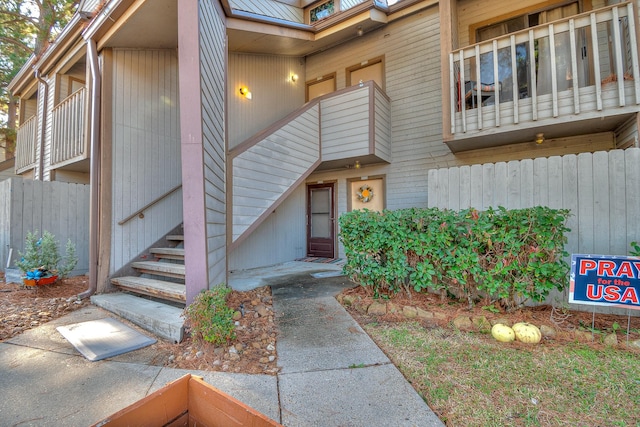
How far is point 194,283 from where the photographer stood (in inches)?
124

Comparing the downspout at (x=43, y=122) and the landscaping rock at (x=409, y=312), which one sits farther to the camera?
the downspout at (x=43, y=122)

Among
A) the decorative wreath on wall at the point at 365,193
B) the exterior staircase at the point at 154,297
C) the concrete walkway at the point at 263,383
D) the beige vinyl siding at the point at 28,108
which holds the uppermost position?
the beige vinyl siding at the point at 28,108

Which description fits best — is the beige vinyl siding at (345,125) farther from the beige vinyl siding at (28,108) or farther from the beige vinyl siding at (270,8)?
the beige vinyl siding at (28,108)

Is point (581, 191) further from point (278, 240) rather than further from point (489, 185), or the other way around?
point (278, 240)

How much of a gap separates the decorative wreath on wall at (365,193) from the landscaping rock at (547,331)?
488cm

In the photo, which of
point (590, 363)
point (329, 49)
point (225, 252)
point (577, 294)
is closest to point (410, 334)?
point (590, 363)

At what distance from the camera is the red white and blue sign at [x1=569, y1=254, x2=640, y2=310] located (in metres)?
2.58

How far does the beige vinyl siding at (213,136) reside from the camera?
11.3 feet

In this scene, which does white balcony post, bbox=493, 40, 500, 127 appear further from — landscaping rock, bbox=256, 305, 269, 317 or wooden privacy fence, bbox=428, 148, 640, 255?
landscaping rock, bbox=256, 305, 269, 317

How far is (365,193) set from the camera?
7508mm

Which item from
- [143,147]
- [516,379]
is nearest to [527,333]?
[516,379]

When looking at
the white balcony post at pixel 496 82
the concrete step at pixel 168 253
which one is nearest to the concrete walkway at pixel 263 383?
the concrete step at pixel 168 253

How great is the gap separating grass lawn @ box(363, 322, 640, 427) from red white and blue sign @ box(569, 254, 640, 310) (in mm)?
419

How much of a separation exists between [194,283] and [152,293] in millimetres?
994
